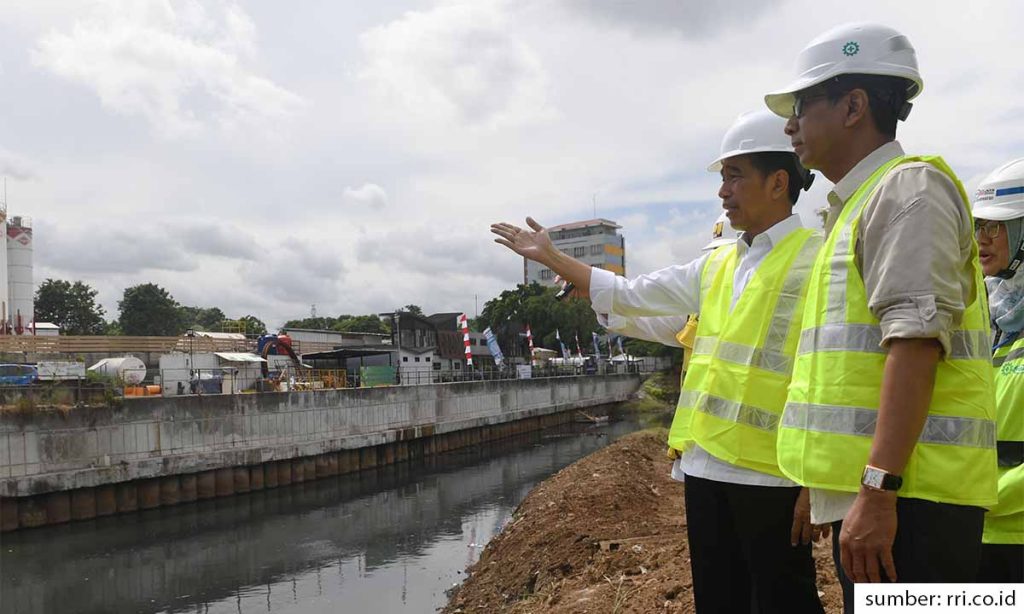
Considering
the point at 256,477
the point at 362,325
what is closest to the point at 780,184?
the point at 256,477

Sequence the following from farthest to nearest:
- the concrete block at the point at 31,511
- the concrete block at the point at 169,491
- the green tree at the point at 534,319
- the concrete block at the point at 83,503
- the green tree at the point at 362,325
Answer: the green tree at the point at 362,325 → the green tree at the point at 534,319 → the concrete block at the point at 169,491 → the concrete block at the point at 83,503 → the concrete block at the point at 31,511

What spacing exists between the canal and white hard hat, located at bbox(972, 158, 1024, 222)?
8509 millimetres

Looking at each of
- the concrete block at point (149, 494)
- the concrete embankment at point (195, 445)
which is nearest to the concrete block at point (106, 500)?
the concrete embankment at point (195, 445)

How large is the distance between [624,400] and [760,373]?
45.8 m

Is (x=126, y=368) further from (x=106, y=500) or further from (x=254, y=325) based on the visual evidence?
(x=254, y=325)

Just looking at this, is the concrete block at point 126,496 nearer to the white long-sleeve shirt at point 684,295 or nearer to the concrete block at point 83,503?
the concrete block at point 83,503

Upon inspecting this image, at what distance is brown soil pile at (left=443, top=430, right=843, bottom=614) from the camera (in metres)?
4.75

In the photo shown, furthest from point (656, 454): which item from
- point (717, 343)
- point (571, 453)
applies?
point (717, 343)

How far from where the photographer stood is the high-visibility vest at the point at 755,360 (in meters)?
2.30

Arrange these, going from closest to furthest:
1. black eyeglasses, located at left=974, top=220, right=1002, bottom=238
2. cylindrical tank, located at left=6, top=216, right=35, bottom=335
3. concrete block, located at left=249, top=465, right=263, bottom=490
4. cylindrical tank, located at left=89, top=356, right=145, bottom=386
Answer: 1. black eyeglasses, located at left=974, top=220, right=1002, bottom=238
2. concrete block, located at left=249, top=465, right=263, bottom=490
3. cylindrical tank, located at left=89, top=356, right=145, bottom=386
4. cylindrical tank, located at left=6, top=216, right=35, bottom=335

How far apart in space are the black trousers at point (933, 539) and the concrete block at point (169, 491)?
18.5 meters

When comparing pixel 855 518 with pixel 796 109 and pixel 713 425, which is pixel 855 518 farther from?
pixel 796 109

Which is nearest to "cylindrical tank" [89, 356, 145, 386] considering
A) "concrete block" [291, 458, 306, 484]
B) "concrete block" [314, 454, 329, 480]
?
"concrete block" [291, 458, 306, 484]

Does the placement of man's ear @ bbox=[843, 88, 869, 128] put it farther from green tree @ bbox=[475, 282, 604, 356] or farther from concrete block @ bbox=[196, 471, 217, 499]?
A: green tree @ bbox=[475, 282, 604, 356]
